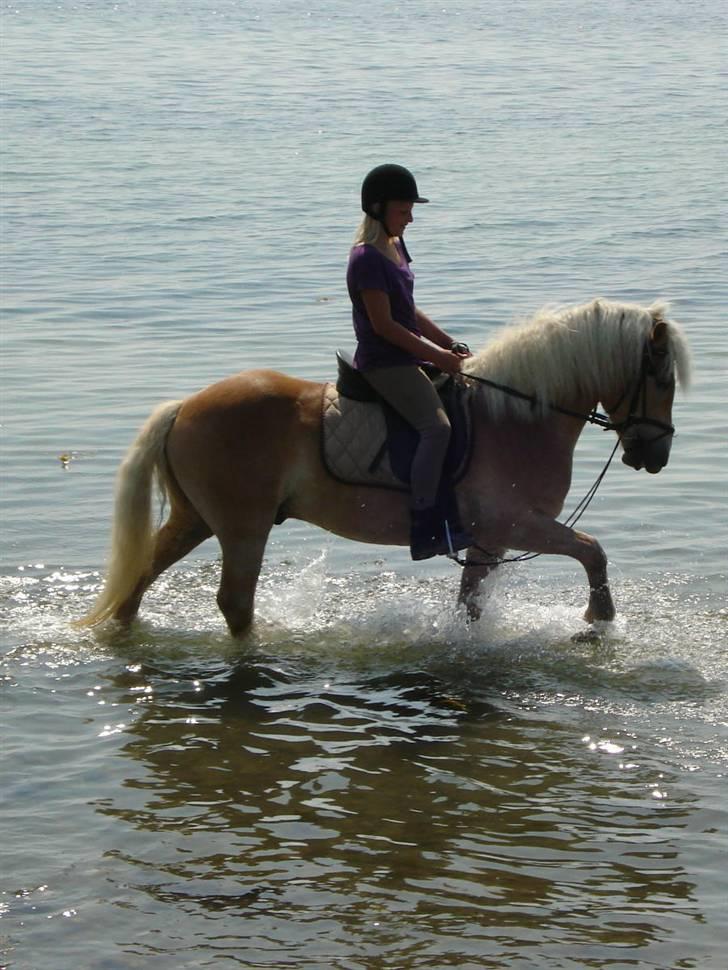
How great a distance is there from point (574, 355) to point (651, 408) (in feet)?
1.56

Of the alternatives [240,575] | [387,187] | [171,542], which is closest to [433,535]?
[240,575]

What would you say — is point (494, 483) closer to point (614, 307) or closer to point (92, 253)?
point (614, 307)

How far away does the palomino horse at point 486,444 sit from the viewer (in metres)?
7.36

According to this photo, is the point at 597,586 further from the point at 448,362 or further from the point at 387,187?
the point at 387,187

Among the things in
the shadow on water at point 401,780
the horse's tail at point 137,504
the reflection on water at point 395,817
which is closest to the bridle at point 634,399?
the shadow on water at point 401,780

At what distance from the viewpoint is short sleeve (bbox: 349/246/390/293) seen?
7.07m

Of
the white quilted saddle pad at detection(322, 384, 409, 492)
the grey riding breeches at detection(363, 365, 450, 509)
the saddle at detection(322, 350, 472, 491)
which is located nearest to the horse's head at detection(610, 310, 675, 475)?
the saddle at detection(322, 350, 472, 491)

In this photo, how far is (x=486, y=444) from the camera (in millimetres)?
7508

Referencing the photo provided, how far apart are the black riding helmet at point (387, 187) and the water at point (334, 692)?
2.28m

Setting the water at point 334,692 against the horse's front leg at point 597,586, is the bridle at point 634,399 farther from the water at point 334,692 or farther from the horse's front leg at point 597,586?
the water at point 334,692

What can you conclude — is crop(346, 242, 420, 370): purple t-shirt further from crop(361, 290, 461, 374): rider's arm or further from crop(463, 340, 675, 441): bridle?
crop(463, 340, 675, 441): bridle

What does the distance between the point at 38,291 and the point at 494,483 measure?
11.4m

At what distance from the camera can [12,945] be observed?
4.98m

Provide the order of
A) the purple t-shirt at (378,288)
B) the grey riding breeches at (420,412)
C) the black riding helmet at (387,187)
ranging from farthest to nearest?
the grey riding breeches at (420,412)
the purple t-shirt at (378,288)
the black riding helmet at (387,187)
